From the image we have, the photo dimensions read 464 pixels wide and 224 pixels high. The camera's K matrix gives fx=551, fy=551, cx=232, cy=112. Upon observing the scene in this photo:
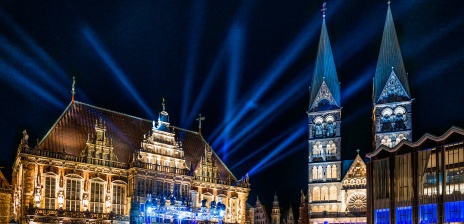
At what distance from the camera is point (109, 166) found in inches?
2403

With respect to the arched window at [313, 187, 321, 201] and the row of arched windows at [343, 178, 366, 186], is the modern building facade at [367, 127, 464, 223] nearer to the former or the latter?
the row of arched windows at [343, 178, 366, 186]

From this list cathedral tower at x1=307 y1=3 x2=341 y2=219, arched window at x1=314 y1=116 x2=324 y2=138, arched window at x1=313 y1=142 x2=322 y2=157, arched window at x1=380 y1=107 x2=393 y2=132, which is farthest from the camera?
arched window at x1=314 y1=116 x2=324 y2=138

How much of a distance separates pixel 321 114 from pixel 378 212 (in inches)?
1186

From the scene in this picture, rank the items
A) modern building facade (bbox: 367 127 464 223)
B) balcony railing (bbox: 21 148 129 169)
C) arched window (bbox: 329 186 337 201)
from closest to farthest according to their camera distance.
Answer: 1. modern building facade (bbox: 367 127 464 223)
2. balcony railing (bbox: 21 148 129 169)
3. arched window (bbox: 329 186 337 201)

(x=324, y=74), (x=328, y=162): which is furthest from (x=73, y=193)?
(x=324, y=74)

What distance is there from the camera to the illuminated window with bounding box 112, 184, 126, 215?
61.3m

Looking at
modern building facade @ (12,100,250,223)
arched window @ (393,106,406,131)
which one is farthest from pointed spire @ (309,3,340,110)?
modern building facade @ (12,100,250,223)

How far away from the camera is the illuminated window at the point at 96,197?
194 ft

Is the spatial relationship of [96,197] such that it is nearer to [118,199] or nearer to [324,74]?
[118,199]

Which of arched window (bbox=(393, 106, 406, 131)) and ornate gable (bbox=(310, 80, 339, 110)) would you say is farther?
ornate gable (bbox=(310, 80, 339, 110))

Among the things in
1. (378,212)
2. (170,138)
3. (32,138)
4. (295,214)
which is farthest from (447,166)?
(295,214)

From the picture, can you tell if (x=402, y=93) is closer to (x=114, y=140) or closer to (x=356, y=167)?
(x=356, y=167)

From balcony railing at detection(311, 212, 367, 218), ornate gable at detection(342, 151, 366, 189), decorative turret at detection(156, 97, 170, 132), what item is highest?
decorative turret at detection(156, 97, 170, 132)

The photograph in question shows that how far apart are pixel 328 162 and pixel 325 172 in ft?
5.52
